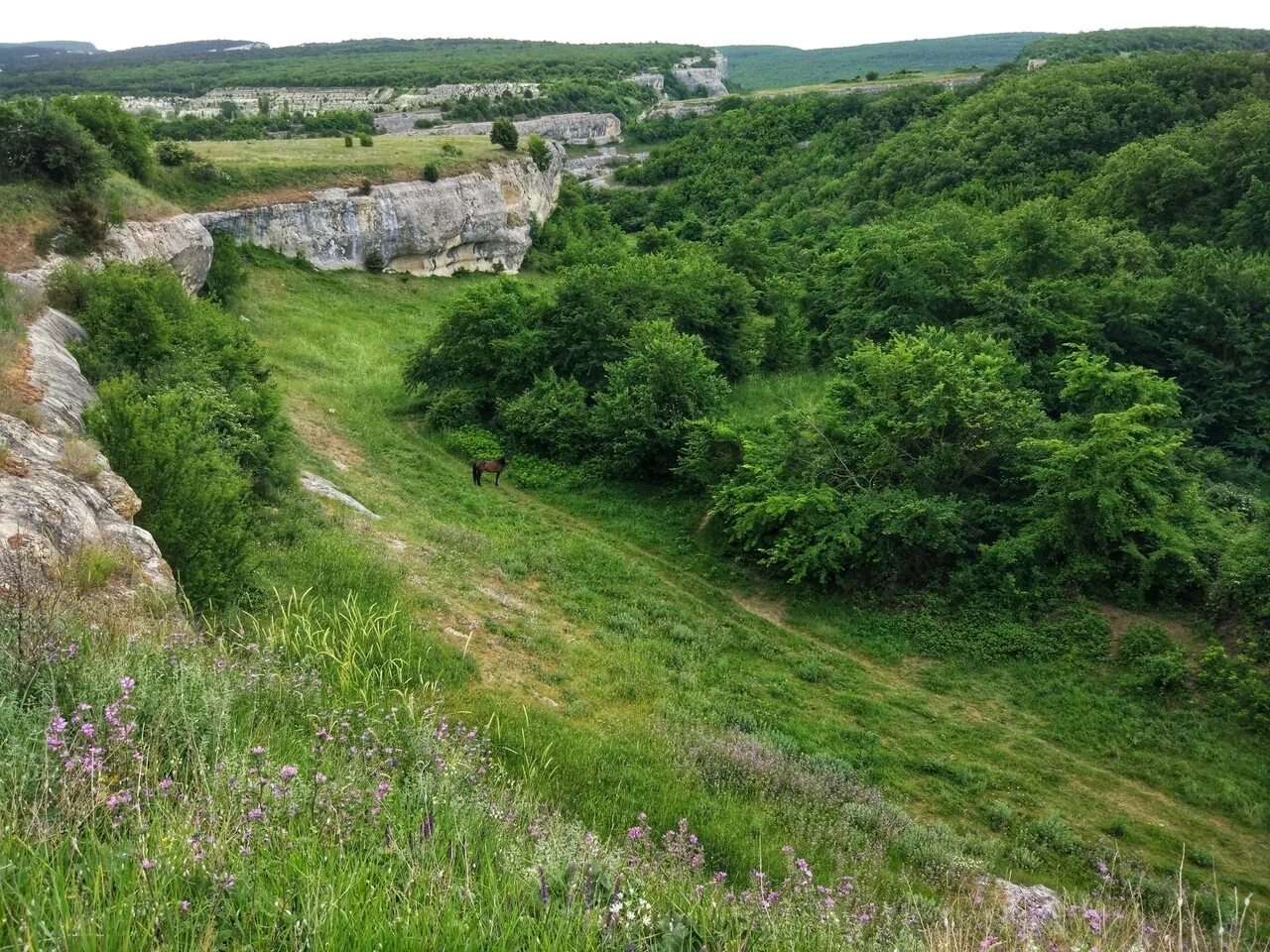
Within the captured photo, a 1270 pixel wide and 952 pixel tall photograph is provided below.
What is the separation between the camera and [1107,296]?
70.5 ft

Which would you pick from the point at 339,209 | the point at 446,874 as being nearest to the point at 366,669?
the point at 446,874

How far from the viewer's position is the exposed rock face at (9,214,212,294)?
718 inches

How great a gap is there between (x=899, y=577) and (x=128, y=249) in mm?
19719

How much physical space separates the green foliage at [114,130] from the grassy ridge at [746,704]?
15.1 metres

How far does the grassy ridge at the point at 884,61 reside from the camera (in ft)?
520

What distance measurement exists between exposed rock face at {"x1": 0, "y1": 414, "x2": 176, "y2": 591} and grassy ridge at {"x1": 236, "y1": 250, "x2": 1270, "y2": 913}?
7.60ft

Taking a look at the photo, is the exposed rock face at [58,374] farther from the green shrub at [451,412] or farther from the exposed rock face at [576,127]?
the exposed rock face at [576,127]

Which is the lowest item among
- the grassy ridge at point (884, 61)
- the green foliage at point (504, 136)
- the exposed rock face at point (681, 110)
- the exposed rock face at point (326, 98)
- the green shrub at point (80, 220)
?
the green shrub at point (80, 220)

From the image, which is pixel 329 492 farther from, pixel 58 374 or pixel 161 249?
pixel 161 249

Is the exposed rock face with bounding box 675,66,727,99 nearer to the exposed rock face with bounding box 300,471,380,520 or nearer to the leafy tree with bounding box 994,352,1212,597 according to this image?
the leafy tree with bounding box 994,352,1212,597

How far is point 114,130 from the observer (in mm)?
24688

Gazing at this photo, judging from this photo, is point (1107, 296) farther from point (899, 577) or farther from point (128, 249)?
point (128, 249)

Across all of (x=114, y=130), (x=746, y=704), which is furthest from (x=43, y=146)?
(x=746, y=704)

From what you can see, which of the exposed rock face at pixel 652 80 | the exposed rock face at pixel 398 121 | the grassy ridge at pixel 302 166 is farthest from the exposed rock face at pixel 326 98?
the grassy ridge at pixel 302 166
